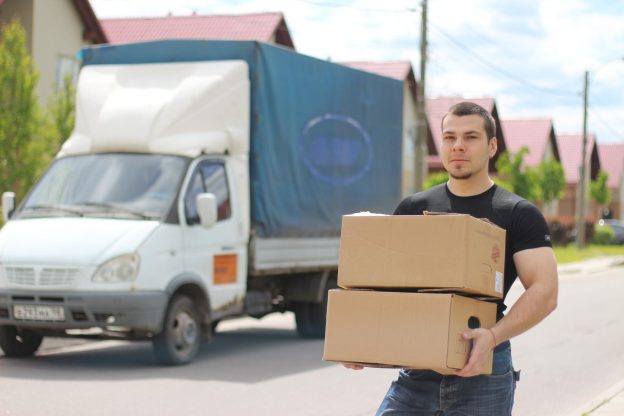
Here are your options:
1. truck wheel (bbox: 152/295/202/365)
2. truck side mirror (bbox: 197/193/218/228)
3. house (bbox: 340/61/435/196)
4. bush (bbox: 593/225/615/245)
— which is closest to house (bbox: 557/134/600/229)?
bush (bbox: 593/225/615/245)

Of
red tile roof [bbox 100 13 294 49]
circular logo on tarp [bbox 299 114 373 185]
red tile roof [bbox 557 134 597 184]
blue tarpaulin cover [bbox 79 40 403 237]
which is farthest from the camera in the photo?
red tile roof [bbox 557 134 597 184]

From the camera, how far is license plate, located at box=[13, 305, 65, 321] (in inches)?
444

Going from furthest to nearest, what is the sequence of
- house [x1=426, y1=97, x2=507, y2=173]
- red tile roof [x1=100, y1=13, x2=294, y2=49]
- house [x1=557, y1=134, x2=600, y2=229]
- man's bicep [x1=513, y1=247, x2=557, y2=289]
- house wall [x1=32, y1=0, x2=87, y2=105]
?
house [x1=557, y1=134, x2=600, y2=229] → house [x1=426, y1=97, x2=507, y2=173] → red tile roof [x1=100, y1=13, x2=294, y2=49] → house wall [x1=32, y1=0, x2=87, y2=105] → man's bicep [x1=513, y1=247, x2=557, y2=289]

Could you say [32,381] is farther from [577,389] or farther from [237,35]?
[237,35]

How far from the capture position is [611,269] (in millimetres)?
40062

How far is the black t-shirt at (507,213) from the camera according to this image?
4.35 metres

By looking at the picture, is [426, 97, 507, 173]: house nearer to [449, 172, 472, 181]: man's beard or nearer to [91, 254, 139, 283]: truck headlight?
[91, 254, 139, 283]: truck headlight

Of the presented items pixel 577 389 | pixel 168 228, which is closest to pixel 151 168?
pixel 168 228

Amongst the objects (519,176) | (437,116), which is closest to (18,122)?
(519,176)

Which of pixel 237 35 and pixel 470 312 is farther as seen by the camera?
pixel 237 35

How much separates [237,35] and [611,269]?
1633cm

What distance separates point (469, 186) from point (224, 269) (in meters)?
8.52

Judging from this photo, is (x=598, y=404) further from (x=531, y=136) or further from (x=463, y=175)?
(x=531, y=136)

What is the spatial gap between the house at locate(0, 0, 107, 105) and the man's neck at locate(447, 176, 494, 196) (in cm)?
2848
